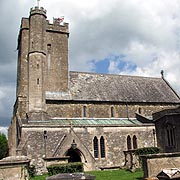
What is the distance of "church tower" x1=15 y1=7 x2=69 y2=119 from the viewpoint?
110 ft

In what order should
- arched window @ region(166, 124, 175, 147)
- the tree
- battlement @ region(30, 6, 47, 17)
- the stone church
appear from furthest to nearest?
the tree → battlement @ region(30, 6, 47, 17) → arched window @ region(166, 124, 175, 147) → the stone church

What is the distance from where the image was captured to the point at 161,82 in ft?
147

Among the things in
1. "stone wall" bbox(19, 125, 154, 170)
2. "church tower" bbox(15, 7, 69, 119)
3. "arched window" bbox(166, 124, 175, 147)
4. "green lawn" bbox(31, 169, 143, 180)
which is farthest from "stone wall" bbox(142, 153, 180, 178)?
"church tower" bbox(15, 7, 69, 119)

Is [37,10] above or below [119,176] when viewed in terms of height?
above

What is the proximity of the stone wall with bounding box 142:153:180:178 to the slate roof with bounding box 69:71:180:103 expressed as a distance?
1900cm

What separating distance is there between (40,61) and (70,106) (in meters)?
7.21

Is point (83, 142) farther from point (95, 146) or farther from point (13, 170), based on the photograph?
point (13, 170)

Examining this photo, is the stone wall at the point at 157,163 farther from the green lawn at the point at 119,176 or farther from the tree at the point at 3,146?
the tree at the point at 3,146

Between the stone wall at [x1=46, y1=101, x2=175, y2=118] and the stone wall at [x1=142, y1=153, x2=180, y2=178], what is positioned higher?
the stone wall at [x1=46, y1=101, x2=175, y2=118]

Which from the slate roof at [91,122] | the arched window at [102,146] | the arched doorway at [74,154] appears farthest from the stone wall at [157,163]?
the slate roof at [91,122]

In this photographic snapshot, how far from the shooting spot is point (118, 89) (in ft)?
130

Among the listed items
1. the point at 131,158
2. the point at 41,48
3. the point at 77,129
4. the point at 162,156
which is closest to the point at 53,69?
the point at 41,48

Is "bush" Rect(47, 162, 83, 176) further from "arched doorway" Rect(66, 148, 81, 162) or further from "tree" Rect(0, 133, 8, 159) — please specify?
"tree" Rect(0, 133, 8, 159)

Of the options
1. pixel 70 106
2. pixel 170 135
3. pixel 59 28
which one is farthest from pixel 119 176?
pixel 59 28
